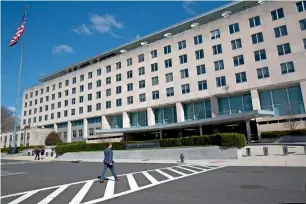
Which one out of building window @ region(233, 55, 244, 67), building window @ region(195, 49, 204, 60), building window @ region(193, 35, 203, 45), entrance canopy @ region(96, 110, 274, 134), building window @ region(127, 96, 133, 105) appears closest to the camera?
entrance canopy @ region(96, 110, 274, 134)

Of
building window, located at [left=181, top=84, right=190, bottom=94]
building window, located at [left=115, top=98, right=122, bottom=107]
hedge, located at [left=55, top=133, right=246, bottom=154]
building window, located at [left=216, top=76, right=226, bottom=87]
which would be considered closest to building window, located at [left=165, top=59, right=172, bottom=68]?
building window, located at [left=181, top=84, right=190, bottom=94]

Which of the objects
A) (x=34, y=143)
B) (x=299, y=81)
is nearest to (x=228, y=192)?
(x=299, y=81)

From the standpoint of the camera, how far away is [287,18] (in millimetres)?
33188

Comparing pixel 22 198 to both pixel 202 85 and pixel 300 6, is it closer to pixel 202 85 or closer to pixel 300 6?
pixel 202 85

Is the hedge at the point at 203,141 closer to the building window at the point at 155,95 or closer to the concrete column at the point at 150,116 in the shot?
the concrete column at the point at 150,116

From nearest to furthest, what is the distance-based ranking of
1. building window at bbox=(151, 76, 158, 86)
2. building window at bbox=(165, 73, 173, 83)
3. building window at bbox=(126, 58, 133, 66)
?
building window at bbox=(165, 73, 173, 83) < building window at bbox=(151, 76, 158, 86) < building window at bbox=(126, 58, 133, 66)

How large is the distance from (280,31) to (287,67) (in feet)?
18.8

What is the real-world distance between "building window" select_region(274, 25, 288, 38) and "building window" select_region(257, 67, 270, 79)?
5.24 metres

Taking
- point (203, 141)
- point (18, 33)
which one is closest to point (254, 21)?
point (203, 141)

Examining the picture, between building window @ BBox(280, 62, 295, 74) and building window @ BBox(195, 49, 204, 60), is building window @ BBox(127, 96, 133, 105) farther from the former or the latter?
building window @ BBox(280, 62, 295, 74)

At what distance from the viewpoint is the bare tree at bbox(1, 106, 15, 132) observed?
80.1 metres

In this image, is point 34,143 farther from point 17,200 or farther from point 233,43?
point 17,200

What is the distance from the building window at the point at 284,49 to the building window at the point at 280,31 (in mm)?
1669

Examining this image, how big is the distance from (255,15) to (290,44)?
7489mm
